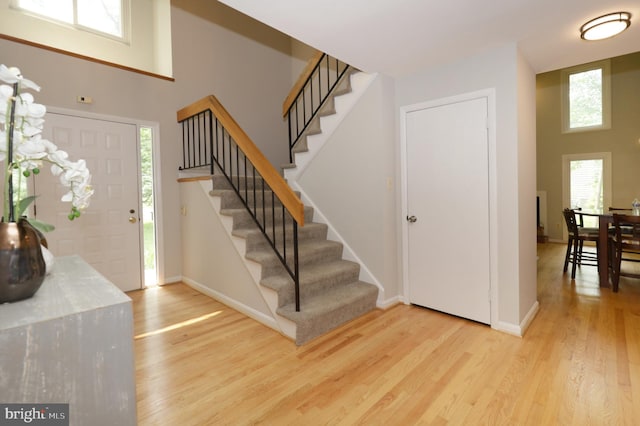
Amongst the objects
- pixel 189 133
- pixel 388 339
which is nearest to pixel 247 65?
pixel 189 133

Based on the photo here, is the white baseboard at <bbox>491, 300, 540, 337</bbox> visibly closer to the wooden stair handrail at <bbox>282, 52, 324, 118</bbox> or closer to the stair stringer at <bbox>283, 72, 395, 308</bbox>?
the stair stringer at <bbox>283, 72, 395, 308</bbox>

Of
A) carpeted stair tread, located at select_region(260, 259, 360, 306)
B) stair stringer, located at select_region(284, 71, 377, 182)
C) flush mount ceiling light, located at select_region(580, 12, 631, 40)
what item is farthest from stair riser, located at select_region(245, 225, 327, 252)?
flush mount ceiling light, located at select_region(580, 12, 631, 40)

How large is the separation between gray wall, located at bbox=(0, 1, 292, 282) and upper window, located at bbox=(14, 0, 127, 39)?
0.61 meters

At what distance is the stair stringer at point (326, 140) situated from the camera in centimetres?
327

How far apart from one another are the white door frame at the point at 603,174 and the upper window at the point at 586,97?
1.87 feet

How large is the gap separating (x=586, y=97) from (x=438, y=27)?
695 centimetres

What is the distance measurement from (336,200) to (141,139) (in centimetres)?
251

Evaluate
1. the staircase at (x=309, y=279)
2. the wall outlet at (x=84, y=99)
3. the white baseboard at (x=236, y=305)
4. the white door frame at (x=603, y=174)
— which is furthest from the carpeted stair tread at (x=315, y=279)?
the white door frame at (x=603, y=174)

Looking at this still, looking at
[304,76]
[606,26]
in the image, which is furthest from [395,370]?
[304,76]

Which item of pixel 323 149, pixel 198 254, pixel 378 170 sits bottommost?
pixel 198 254

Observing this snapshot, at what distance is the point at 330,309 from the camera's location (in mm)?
2707

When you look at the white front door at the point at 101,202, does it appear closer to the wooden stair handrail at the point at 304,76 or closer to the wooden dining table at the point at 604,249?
the wooden stair handrail at the point at 304,76

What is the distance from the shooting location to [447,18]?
7.04 feet

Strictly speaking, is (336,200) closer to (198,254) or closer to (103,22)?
(198,254)
